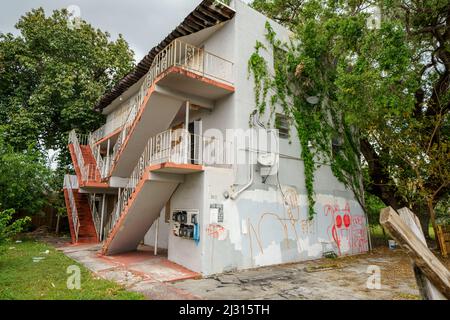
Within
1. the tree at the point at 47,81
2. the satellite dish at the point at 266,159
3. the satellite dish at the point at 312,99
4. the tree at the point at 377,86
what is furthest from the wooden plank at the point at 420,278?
the tree at the point at 47,81

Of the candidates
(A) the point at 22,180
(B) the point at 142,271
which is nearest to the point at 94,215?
(A) the point at 22,180

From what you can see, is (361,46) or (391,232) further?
(361,46)

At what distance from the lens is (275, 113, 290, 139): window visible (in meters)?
10.4

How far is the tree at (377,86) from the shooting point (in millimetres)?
8820

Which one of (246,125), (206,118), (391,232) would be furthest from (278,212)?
(391,232)

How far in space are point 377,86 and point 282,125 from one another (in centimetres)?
337

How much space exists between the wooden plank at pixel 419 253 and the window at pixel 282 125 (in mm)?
8504

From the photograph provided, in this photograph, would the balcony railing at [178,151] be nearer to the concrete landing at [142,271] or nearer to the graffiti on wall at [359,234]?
the concrete landing at [142,271]

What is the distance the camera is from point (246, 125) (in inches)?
372

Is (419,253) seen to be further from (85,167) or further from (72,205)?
(72,205)

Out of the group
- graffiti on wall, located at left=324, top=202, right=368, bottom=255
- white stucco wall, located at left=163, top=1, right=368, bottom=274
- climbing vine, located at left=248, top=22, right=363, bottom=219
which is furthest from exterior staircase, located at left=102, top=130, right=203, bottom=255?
graffiti on wall, located at left=324, top=202, right=368, bottom=255
